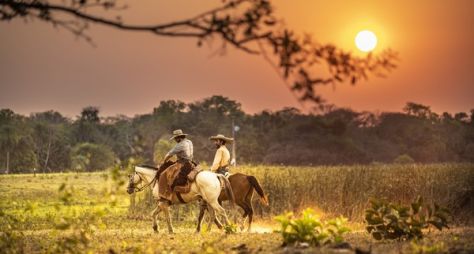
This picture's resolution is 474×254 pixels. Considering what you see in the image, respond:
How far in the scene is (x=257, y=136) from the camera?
84750 mm

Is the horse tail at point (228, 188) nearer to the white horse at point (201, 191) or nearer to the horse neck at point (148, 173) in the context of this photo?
the white horse at point (201, 191)

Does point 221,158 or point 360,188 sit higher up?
point 221,158

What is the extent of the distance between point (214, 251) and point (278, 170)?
17.8m

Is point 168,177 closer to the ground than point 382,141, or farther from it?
closer to the ground

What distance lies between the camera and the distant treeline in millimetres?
76144

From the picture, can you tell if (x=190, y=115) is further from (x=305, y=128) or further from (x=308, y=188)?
(x=308, y=188)

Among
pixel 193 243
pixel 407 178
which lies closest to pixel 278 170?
pixel 407 178

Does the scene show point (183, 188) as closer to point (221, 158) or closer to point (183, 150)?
point (183, 150)

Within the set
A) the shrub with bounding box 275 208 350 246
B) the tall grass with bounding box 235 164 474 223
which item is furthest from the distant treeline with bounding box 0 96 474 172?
the shrub with bounding box 275 208 350 246

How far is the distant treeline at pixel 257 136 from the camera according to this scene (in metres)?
76.1

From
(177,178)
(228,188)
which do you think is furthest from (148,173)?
(228,188)

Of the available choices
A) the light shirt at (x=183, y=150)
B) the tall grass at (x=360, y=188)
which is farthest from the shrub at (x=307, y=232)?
the tall grass at (x=360, y=188)

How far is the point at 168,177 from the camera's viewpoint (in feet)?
66.3

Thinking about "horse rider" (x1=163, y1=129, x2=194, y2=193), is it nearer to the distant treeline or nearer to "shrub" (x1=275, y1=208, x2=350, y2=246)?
"shrub" (x1=275, y1=208, x2=350, y2=246)
